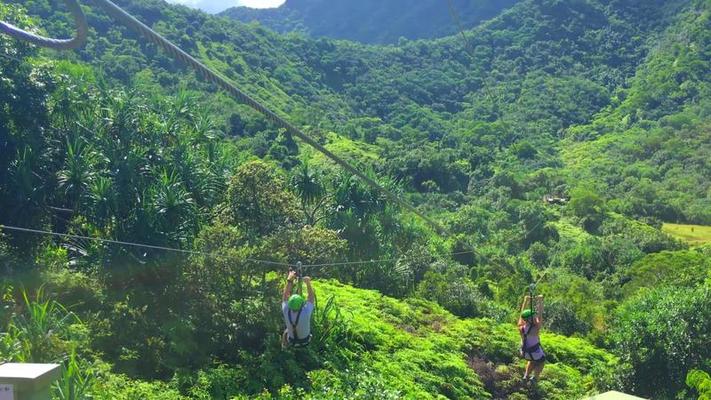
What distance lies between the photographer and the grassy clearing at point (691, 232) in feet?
176

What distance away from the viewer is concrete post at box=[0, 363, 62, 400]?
5160mm

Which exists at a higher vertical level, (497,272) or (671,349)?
(671,349)

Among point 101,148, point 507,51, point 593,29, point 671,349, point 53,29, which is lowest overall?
point 671,349

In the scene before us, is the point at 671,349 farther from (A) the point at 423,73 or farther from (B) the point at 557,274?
(A) the point at 423,73

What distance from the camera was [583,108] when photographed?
350 ft

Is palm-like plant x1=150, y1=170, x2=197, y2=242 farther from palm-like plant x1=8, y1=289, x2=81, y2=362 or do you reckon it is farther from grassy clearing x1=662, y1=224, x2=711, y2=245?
grassy clearing x1=662, y1=224, x2=711, y2=245

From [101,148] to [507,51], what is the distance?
4609 inches

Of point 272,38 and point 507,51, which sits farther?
point 507,51

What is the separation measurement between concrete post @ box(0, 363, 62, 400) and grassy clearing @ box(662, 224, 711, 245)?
5507 cm

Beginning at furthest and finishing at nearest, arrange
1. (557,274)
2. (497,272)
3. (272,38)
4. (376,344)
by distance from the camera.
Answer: (272,38)
(557,274)
(497,272)
(376,344)

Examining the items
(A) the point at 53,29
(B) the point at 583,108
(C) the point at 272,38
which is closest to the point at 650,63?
(B) the point at 583,108

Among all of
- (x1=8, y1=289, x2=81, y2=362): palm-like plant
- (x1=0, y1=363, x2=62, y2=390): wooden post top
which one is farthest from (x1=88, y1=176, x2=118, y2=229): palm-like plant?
(x1=0, y1=363, x2=62, y2=390): wooden post top

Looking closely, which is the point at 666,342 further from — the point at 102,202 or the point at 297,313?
the point at 102,202

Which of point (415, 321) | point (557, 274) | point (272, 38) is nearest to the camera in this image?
point (415, 321)
